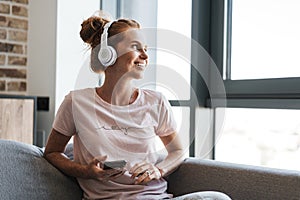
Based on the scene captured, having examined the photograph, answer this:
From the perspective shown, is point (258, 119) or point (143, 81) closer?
point (143, 81)

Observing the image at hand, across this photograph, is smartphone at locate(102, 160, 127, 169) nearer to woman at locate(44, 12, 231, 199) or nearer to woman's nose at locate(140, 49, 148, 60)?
woman at locate(44, 12, 231, 199)

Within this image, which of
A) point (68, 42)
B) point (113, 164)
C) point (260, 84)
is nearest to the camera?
point (113, 164)

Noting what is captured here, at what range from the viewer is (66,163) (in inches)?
62.1

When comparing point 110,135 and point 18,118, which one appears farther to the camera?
point 18,118

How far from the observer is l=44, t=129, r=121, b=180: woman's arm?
1.49 metres

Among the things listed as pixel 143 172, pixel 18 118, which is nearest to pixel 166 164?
pixel 143 172

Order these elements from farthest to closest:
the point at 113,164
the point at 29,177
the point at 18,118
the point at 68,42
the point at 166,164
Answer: the point at 68,42, the point at 18,118, the point at 166,164, the point at 29,177, the point at 113,164

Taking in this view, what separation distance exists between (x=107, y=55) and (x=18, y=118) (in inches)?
45.1

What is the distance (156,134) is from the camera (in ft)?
5.47

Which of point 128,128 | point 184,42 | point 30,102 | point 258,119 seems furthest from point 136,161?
point 30,102

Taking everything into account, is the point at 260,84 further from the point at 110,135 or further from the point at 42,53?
the point at 42,53

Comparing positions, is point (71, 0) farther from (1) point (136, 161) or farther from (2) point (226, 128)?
(1) point (136, 161)

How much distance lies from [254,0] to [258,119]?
56 centimetres

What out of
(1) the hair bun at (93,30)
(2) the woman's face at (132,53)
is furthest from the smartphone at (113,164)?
(1) the hair bun at (93,30)
